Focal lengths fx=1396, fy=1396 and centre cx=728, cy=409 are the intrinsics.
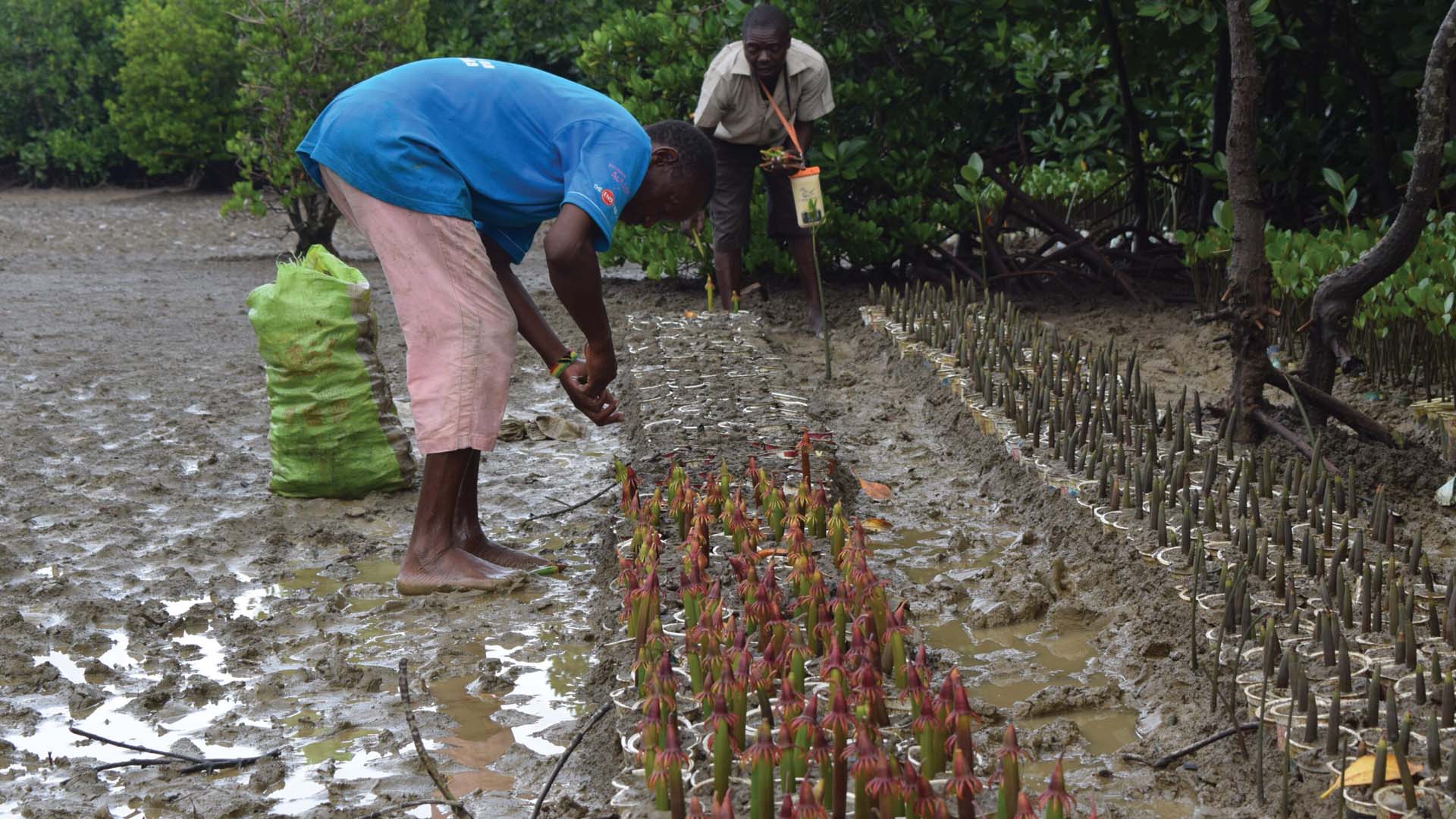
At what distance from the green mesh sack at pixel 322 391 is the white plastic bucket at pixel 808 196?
2577 mm

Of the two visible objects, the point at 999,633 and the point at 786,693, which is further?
the point at 999,633

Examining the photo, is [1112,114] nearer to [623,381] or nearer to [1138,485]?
[623,381]

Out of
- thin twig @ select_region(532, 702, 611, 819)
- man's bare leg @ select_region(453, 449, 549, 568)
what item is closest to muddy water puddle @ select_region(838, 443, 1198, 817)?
thin twig @ select_region(532, 702, 611, 819)

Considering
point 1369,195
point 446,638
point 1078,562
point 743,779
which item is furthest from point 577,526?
point 1369,195

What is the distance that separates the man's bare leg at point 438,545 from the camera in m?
3.93

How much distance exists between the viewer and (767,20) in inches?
282

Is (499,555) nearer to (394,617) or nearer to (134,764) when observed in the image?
(394,617)

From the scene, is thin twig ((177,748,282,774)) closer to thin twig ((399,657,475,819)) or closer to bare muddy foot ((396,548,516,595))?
thin twig ((399,657,475,819))

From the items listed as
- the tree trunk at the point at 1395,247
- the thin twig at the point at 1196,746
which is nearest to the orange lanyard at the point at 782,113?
the tree trunk at the point at 1395,247

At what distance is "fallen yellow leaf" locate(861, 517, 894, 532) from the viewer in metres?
4.51

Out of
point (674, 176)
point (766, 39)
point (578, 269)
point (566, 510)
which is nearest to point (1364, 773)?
point (578, 269)

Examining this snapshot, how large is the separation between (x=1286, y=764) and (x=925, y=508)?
249 centimetres

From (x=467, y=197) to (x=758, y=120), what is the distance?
3931mm

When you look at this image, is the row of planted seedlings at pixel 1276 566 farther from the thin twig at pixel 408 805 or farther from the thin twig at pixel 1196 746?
the thin twig at pixel 408 805
